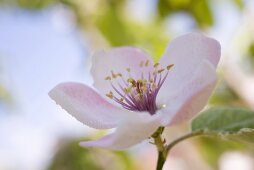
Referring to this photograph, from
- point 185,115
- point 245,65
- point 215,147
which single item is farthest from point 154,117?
point 245,65

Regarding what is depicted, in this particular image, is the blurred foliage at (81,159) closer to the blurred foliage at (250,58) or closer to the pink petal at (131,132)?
the blurred foliage at (250,58)

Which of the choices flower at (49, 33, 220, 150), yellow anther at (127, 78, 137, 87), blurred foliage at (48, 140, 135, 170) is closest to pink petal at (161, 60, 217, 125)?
flower at (49, 33, 220, 150)

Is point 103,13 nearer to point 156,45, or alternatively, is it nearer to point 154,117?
point 156,45

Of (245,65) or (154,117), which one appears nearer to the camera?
(154,117)

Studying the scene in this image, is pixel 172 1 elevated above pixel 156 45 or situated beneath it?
elevated above

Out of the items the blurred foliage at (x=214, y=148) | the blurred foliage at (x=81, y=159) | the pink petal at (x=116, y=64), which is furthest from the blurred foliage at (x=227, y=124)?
the blurred foliage at (x=81, y=159)

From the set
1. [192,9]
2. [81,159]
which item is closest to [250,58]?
[192,9]

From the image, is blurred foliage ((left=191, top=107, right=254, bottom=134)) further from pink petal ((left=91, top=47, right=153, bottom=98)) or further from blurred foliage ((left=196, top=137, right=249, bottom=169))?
blurred foliage ((left=196, top=137, right=249, bottom=169))
